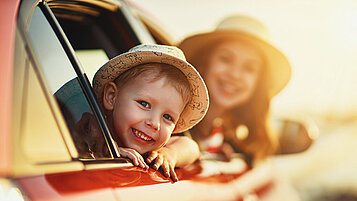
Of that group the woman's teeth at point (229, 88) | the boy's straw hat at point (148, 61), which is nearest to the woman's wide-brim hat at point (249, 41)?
the woman's teeth at point (229, 88)

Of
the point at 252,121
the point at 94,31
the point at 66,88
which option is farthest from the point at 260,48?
the point at 66,88

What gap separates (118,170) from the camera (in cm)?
152

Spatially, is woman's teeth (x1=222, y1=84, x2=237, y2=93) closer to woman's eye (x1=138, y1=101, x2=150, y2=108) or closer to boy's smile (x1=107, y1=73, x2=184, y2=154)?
boy's smile (x1=107, y1=73, x2=184, y2=154)

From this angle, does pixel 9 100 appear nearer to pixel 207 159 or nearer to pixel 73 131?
pixel 73 131

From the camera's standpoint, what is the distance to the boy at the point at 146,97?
69.7 inches

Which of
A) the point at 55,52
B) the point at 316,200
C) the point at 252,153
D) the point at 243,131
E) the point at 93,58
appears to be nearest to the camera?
the point at 55,52

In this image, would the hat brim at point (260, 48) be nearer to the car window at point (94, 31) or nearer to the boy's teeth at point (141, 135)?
the car window at point (94, 31)

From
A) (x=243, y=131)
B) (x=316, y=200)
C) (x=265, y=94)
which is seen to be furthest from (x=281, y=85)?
(x=316, y=200)

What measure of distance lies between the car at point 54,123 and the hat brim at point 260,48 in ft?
7.20

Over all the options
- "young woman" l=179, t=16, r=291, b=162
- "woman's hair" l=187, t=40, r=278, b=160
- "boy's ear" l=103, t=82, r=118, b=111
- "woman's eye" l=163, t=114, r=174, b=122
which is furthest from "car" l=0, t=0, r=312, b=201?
"woman's hair" l=187, t=40, r=278, b=160

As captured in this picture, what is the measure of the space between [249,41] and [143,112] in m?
3.04

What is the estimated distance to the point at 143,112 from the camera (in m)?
1.76

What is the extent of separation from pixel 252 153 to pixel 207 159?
5.64ft

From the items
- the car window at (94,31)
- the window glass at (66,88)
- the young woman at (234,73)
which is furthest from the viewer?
the young woman at (234,73)
